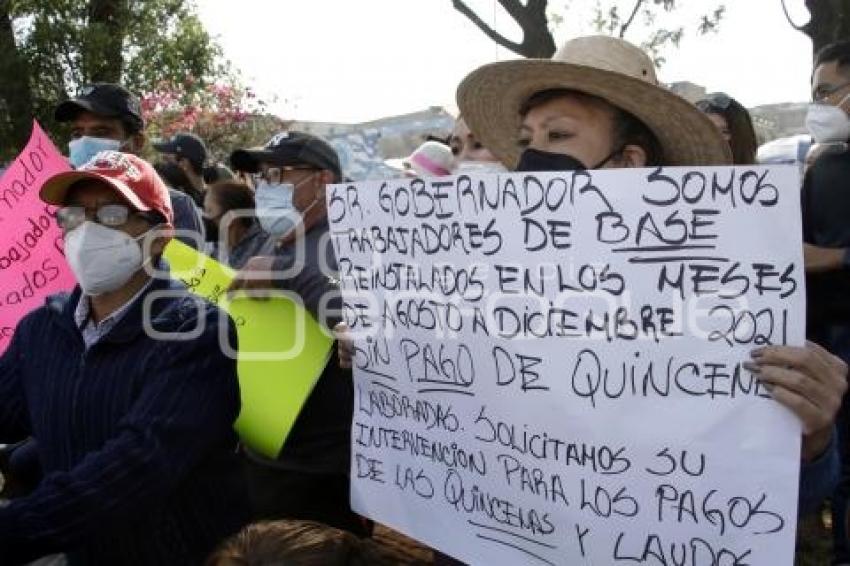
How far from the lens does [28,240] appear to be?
319cm

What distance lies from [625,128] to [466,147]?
1.72 metres

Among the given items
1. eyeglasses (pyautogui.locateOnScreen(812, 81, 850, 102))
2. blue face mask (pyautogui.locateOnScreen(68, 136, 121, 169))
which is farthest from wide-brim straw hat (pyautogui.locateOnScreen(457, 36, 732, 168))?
blue face mask (pyautogui.locateOnScreen(68, 136, 121, 169))

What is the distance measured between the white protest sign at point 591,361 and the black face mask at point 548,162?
0.20m

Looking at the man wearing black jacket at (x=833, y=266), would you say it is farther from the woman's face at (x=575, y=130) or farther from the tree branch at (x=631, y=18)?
the tree branch at (x=631, y=18)

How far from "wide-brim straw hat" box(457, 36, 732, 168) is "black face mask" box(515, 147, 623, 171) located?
0.56ft

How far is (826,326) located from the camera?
341 centimetres

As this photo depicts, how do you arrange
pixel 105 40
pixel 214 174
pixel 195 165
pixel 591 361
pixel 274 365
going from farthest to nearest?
pixel 105 40 < pixel 214 174 < pixel 195 165 < pixel 274 365 < pixel 591 361

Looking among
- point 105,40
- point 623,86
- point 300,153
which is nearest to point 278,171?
point 300,153

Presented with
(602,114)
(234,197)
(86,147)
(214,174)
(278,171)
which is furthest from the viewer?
(214,174)

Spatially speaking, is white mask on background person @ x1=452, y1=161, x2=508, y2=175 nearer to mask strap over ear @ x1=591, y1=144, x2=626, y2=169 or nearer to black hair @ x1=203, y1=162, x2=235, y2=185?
mask strap over ear @ x1=591, y1=144, x2=626, y2=169

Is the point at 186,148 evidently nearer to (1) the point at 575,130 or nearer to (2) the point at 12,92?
(1) the point at 575,130

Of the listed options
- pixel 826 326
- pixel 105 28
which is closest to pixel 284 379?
pixel 826 326

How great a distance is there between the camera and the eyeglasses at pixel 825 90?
12.5ft

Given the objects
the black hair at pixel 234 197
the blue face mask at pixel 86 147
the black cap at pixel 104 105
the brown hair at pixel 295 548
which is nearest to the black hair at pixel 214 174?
the black hair at pixel 234 197
